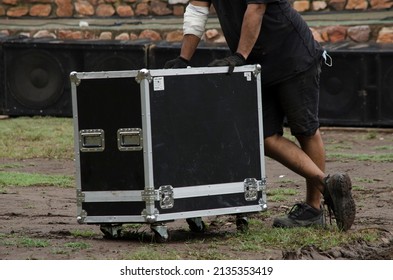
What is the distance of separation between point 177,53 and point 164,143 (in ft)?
30.9

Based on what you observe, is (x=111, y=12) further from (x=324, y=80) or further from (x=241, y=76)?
(x=241, y=76)

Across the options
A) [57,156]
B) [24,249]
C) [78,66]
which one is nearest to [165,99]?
[24,249]

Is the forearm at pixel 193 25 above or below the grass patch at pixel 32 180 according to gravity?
above

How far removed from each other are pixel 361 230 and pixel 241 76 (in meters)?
1.22

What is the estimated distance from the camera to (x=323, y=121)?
15.7 meters

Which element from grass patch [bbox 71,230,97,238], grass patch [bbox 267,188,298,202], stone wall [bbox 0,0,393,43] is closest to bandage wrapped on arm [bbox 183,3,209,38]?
grass patch [bbox 71,230,97,238]

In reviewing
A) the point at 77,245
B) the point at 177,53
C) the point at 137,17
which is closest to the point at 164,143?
the point at 77,245

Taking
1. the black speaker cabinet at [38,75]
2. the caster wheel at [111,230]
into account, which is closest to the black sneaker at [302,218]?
the caster wheel at [111,230]

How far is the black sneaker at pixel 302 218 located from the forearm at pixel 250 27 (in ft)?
3.76

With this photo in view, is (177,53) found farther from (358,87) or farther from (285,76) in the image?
(285,76)

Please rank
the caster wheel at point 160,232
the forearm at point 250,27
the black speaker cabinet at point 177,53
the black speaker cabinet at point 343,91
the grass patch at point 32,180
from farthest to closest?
1. the black speaker cabinet at point 177,53
2. the black speaker cabinet at point 343,91
3. the grass patch at point 32,180
4. the forearm at point 250,27
5. the caster wheel at point 160,232

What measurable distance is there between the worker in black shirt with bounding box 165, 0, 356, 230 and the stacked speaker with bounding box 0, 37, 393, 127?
760cm

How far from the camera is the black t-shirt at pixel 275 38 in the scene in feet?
24.6

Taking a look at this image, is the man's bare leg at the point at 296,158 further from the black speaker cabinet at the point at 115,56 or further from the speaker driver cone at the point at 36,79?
the speaker driver cone at the point at 36,79
